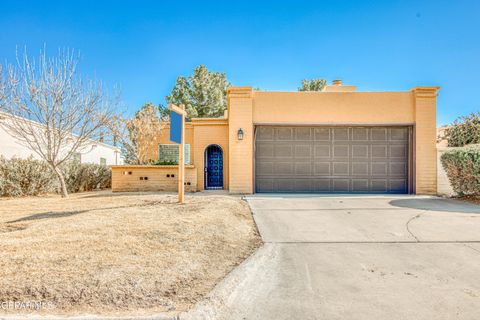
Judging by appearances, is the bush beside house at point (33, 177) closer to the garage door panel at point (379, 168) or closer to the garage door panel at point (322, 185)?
the garage door panel at point (322, 185)

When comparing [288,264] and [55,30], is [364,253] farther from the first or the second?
[55,30]

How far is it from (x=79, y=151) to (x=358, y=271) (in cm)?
1605

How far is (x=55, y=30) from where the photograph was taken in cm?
1020

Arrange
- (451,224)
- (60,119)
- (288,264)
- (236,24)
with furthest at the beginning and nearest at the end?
(236,24) → (60,119) → (451,224) → (288,264)

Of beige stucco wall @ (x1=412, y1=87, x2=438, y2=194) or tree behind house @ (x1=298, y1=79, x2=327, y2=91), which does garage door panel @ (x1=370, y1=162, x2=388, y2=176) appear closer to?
A: beige stucco wall @ (x1=412, y1=87, x2=438, y2=194)

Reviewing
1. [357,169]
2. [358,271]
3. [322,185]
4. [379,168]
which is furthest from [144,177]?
[379,168]

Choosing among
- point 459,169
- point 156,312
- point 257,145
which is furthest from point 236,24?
point 156,312

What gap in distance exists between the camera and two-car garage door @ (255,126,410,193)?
10.8 m

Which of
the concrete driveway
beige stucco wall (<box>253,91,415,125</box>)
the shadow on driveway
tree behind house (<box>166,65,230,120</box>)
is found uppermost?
tree behind house (<box>166,65,230,120</box>)

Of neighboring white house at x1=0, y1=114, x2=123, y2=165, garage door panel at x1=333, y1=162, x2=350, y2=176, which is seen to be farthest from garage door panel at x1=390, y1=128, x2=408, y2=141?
neighboring white house at x1=0, y1=114, x2=123, y2=165

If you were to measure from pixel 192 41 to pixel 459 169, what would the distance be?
1211 centimetres

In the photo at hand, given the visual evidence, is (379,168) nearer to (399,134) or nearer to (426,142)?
Result: (399,134)

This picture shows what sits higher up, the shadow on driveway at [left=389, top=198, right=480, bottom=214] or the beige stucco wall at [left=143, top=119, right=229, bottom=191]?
the beige stucco wall at [left=143, top=119, right=229, bottom=191]

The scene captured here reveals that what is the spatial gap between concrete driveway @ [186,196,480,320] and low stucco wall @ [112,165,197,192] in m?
6.03
